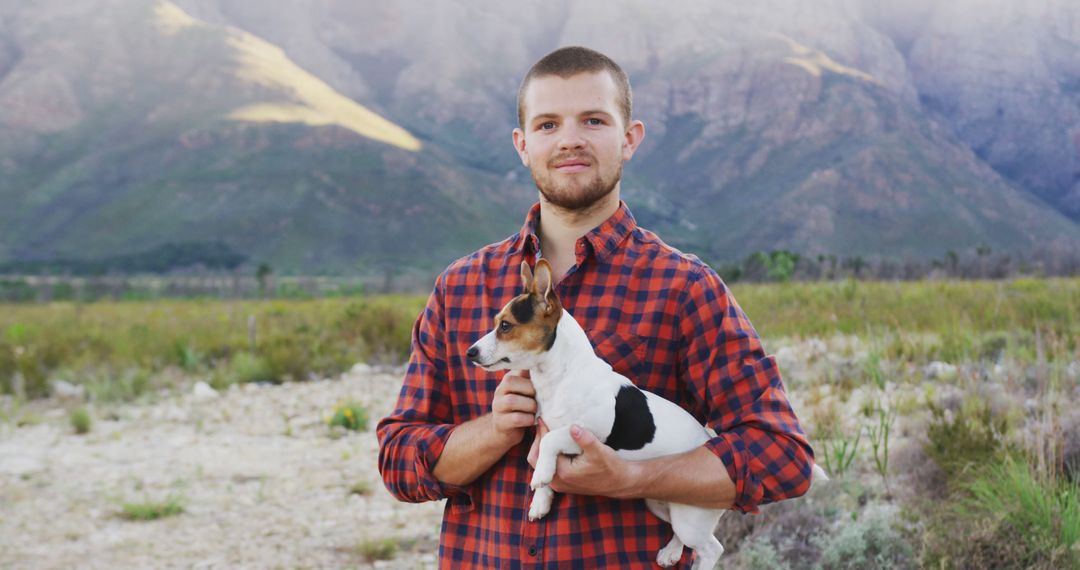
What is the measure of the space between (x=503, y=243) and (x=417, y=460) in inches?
25.4

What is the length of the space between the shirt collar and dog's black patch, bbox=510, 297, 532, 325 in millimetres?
275

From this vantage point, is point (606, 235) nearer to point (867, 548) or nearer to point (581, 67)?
point (581, 67)

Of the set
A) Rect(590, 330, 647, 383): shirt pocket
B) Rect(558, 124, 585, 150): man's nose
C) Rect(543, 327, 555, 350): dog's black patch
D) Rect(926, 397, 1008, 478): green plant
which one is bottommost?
Rect(926, 397, 1008, 478): green plant

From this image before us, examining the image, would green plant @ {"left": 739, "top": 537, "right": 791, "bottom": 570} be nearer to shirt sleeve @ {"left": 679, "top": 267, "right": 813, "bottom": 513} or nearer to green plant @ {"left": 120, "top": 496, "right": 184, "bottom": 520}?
shirt sleeve @ {"left": 679, "top": 267, "right": 813, "bottom": 513}

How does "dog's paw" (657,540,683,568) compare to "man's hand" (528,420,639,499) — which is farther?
"dog's paw" (657,540,683,568)

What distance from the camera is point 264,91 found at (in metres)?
122

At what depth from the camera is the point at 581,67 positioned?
2.36 meters

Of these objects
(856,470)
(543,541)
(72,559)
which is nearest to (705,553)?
(543,541)

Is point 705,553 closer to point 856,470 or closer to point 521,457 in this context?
point 521,457

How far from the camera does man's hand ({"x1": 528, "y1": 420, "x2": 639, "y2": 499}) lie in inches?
82.0

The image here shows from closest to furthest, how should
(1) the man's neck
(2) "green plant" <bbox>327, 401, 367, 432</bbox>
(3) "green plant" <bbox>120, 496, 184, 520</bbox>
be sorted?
(1) the man's neck → (3) "green plant" <bbox>120, 496, 184, 520</bbox> → (2) "green plant" <bbox>327, 401, 367, 432</bbox>

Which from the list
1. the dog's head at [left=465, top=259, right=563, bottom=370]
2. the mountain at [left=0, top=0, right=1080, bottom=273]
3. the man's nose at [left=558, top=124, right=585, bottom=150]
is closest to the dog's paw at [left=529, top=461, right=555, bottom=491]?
the dog's head at [left=465, top=259, right=563, bottom=370]

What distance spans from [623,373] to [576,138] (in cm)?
60

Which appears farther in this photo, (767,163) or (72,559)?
(767,163)
